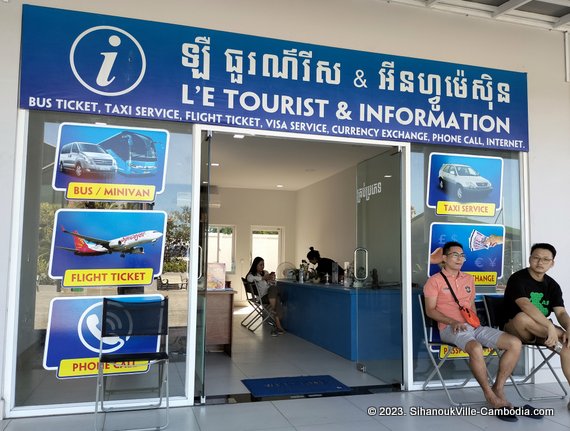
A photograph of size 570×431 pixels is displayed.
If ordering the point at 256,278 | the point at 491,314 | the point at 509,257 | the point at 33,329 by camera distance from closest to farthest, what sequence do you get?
the point at 33,329 → the point at 491,314 → the point at 509,257 → the point at 256,278

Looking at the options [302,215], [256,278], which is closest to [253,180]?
[302,215]

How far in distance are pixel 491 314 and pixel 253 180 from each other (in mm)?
7572

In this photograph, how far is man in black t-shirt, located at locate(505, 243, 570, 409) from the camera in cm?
375

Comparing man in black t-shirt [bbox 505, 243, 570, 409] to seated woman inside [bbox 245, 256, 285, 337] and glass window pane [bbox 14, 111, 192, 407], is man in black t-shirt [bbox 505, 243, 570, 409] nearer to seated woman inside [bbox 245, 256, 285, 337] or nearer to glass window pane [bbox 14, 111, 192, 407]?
glass window pane [bbox 14, 111, 192, 407]

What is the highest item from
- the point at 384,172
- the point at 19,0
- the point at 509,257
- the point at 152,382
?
the point at 19,0

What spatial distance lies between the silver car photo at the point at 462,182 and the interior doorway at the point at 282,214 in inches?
17.8

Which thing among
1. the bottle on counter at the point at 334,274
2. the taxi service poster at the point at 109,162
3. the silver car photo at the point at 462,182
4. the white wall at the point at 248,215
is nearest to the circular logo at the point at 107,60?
the taxi service poster at the point at 109,162

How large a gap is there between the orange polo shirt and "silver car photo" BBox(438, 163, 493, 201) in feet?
2.89

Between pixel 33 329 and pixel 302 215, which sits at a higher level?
pixel 302 215

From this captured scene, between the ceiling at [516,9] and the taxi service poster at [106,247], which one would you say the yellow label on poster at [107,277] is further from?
the ceiling at [516,9]

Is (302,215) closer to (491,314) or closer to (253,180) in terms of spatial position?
(253,180)

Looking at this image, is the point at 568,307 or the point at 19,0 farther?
the point at 568,307

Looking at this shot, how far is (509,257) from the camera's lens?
4.69m

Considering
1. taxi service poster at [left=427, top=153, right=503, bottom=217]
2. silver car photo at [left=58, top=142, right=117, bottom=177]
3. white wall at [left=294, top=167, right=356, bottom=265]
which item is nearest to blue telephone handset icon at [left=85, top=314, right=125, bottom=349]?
silver car photo at [left=58, top=142, right=117, bottom=177]
